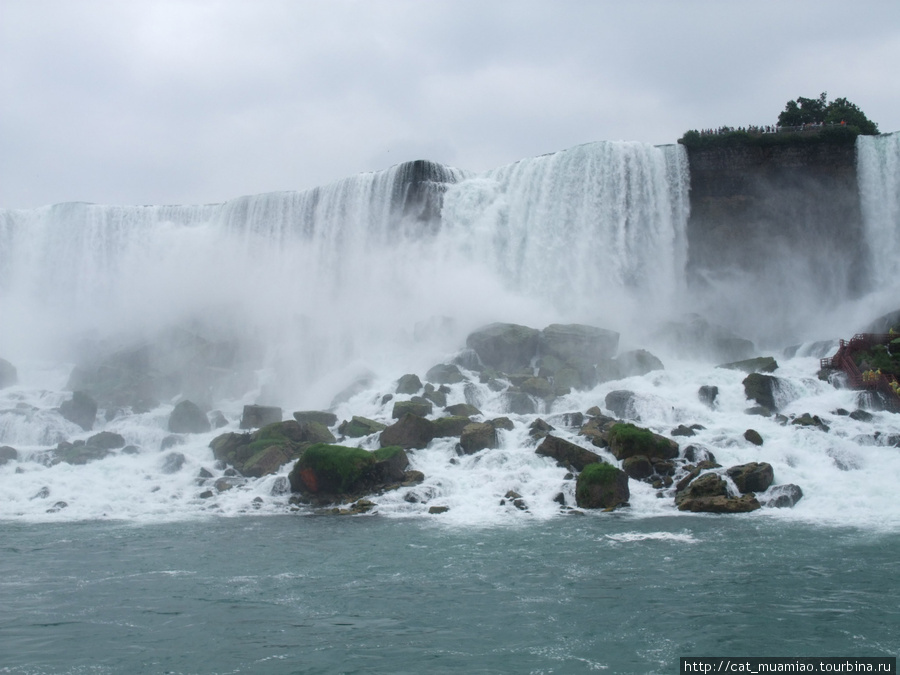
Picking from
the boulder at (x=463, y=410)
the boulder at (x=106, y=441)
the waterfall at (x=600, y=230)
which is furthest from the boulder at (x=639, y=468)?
the boulder at (x=106, y=441)

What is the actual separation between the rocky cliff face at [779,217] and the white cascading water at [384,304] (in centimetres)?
105

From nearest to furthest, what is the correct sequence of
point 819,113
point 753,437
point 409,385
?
point 753,437 < point 409,385 < point 819,113

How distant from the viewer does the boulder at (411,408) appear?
81.9ft

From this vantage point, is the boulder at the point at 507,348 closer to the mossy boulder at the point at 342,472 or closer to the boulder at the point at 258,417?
the boulder at the point at 258,417

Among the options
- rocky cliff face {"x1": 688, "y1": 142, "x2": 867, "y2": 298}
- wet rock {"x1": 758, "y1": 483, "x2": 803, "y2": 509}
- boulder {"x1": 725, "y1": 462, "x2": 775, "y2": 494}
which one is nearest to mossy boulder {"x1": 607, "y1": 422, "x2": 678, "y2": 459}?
boulder {"x1": 725, "y1": 462, "x2": 775, "y2": 494}

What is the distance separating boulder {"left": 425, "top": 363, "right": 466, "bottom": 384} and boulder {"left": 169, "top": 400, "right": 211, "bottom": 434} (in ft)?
27.5

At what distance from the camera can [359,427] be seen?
24.1m

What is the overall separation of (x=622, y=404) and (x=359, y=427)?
8.24m

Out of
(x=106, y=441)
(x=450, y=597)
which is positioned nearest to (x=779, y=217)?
(x=106, y=441)

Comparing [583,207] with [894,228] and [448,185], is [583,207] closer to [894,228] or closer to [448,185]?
[448,185]

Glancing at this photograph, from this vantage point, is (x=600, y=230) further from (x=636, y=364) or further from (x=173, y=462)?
Result: (x=173, y=462)

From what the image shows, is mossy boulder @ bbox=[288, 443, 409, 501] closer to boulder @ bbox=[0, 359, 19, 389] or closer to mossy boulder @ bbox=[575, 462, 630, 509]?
mossy boulder @ bbox=[575, 462, 630, 509]

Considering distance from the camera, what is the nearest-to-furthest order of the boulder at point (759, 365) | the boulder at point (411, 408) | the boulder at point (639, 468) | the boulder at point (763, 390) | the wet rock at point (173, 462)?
the boulder at point (639, 468) < the wet rock at point (173, 462) < the boulder at point (763, 390) < the boulder at point (411, 408) < the boulder at point (759, 365)

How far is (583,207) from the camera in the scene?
36.0 m
